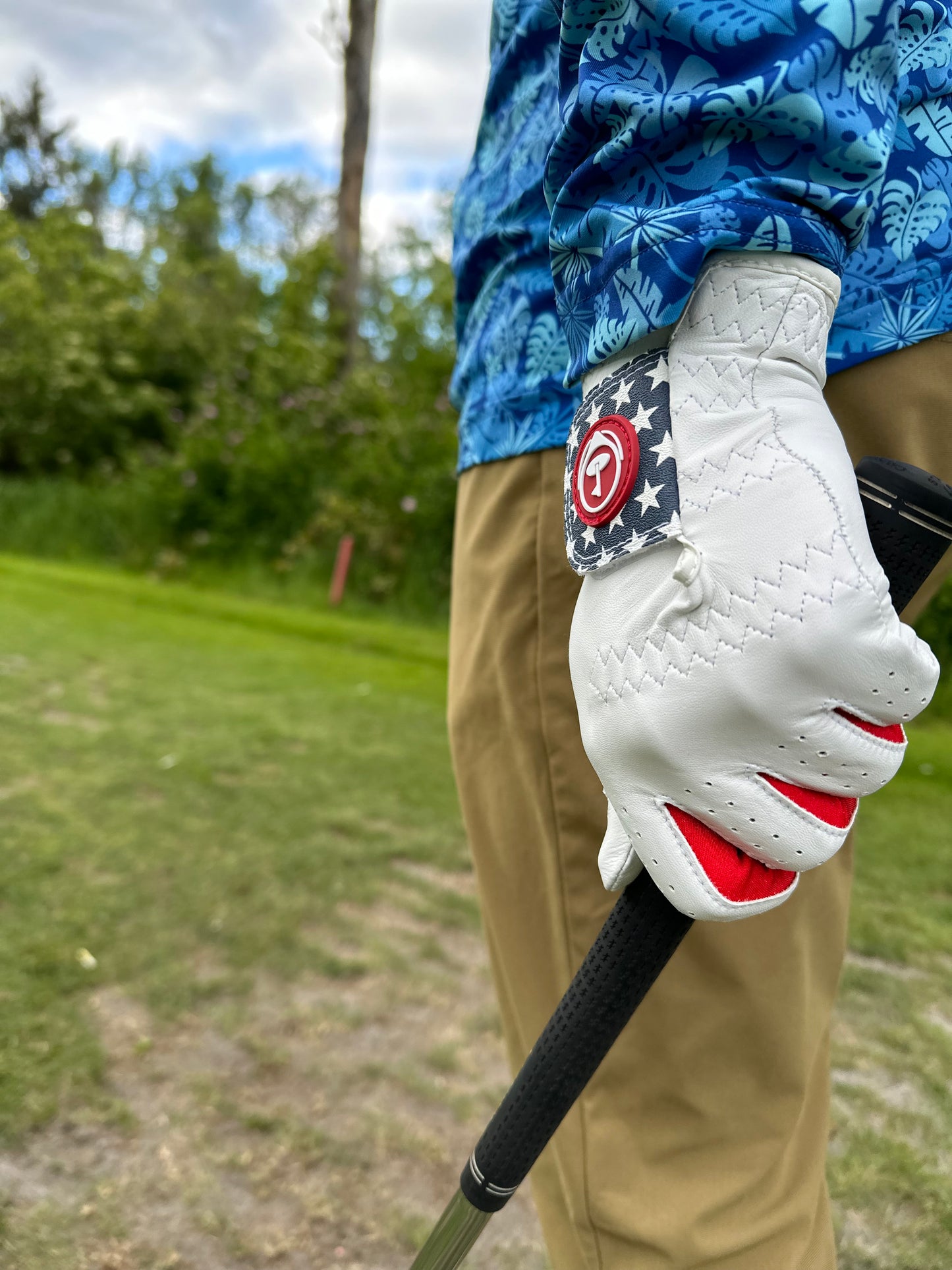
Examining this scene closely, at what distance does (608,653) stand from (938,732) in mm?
3694

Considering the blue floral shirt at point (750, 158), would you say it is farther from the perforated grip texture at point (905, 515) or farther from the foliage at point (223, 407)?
the foliage at point (223, 407)

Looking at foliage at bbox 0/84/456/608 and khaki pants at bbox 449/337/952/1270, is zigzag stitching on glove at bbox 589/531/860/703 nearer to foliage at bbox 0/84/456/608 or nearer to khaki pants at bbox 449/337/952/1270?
khaki pants at bbox 449/337/952/1270

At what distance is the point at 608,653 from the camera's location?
2.25 ft

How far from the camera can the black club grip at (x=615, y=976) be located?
0.64 meters

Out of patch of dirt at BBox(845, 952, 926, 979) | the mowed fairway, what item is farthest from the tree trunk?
patch of dirt at BBox(845, 952, 926, 979)

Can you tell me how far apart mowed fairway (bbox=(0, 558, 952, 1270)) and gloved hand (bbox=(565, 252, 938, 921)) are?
81cm

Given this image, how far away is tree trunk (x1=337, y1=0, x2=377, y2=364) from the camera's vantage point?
7.94m

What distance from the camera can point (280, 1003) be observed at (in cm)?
166

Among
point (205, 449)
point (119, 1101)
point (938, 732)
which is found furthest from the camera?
point (205, 449)

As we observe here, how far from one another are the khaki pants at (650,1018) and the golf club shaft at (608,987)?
0.36 ft

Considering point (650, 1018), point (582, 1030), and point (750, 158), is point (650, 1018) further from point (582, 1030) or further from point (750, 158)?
point (750, 158)

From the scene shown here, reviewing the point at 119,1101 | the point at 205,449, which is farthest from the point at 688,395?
the point at 205,449

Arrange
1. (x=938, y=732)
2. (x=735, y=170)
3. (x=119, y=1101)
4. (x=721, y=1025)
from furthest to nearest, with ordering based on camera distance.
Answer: (x=938, y=732) < (x=119, y=1101) < (x=721, y=1025) < (x=735, y=170)

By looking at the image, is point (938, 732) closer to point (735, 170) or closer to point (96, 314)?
point (735, 170)
